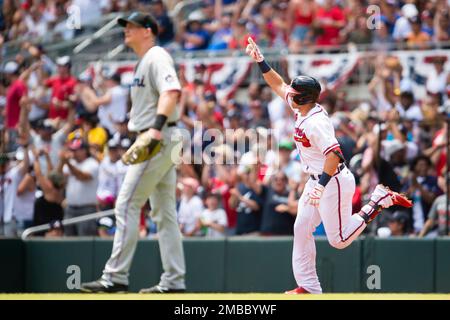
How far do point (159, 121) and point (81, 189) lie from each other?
15.6 ft

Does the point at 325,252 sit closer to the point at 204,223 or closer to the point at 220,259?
the point at 220,259

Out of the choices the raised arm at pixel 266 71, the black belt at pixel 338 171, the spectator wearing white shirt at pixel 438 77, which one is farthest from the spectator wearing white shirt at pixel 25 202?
the black belt at pixel 338 171

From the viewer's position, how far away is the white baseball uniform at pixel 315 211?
8.63m

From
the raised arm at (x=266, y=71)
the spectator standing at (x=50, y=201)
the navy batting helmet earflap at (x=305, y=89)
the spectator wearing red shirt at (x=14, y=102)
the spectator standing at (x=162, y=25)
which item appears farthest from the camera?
the spectator standing at (x=162, y=25)

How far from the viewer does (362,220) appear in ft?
28.9

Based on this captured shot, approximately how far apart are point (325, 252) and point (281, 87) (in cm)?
276

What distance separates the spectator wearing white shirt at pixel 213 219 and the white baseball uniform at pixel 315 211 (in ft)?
13.4

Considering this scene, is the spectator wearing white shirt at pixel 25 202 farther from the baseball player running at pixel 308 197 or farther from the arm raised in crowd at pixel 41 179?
the baseball player running at pixel 308 197

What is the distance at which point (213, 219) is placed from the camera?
12.9 meters

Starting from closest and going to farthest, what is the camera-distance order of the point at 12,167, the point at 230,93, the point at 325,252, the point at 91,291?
the point at 91,291 → the point at 325,252 → the point at 12,167 → the point at 230,93

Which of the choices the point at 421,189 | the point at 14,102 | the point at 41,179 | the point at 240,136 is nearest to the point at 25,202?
the point at 41,179

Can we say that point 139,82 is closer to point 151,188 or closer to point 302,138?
point 151,188

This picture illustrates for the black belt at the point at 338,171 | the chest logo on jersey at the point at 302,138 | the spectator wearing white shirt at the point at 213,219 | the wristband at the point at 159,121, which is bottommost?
the spectator wearing white shirt at the point at 213,219
